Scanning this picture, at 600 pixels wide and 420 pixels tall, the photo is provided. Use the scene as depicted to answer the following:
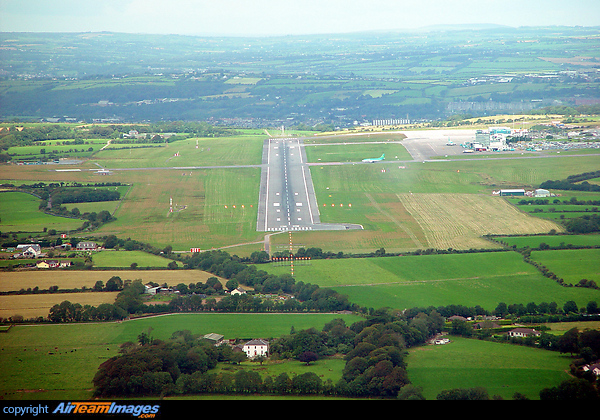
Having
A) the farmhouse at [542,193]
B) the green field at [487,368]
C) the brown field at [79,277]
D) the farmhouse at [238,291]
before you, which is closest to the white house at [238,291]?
the farmhouse at [238,291]

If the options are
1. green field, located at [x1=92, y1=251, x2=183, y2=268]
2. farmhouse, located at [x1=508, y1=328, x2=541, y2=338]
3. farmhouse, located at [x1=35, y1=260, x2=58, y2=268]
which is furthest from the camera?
green field, located at [x1=92, y1=251, x2=183, y2=268]

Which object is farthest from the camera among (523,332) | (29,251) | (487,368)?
(29,251)

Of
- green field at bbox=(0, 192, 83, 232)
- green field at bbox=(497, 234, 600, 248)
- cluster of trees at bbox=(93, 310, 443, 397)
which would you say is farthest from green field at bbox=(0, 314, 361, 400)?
green field at bbox=(0, 192, 83, 232)

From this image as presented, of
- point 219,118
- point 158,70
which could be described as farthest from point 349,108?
point 158,70

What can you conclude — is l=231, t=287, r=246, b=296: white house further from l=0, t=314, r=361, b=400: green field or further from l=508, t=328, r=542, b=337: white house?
l=508, t=328, r=542, b=337: white house

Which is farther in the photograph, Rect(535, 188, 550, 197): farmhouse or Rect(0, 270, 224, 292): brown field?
Rect(535, 188, 550, 197): farmhouse

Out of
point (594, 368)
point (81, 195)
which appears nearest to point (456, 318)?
point (594, 368)

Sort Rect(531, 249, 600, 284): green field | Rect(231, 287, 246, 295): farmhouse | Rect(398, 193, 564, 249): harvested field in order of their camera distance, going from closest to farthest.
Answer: Rect(231, 287, 246, 295): farmhouse
Rect(531, 249, 600, 284): green field
Rect(398, 193, 564, 249): harvested field

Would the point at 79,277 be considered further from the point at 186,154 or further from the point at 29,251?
the point at 186,154
